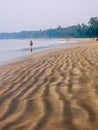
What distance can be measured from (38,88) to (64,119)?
2.28 m

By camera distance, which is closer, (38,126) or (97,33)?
(38,126)

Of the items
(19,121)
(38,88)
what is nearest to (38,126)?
(19,121)

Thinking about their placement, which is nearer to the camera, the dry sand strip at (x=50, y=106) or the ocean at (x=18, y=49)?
the dry sand strip at (x=50, y=106)

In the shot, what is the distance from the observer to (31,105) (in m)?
4.24

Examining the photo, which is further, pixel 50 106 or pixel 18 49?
pixel 18 49

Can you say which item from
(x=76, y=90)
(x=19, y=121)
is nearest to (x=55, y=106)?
(x=19, y=121)

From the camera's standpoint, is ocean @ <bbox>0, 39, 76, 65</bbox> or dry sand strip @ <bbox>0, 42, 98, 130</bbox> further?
ocean @ <bbox>0, 39, 76, 65</bbox>

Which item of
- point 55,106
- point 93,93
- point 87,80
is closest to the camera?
point 55,106

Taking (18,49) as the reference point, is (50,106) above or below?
above

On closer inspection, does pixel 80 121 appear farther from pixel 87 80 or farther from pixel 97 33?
pixel 97 33

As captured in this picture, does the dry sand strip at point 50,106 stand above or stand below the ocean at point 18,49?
above

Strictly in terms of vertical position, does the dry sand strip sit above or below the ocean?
above

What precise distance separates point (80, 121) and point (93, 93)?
1602mm

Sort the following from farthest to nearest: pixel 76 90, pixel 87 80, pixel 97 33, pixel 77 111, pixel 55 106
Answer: pixel 97 33 → pixel 87 80 → pixel 76 90 → pixel 55 106 → pixel 77 111
